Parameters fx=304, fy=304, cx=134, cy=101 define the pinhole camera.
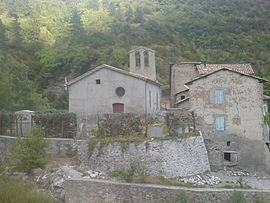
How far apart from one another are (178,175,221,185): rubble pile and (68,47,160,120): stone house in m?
7.60

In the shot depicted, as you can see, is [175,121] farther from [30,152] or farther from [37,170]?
[30,152]

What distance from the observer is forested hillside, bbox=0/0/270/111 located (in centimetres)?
5000

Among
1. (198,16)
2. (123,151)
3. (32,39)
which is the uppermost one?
(198,16)

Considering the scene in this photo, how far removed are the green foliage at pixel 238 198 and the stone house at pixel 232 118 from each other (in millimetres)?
7063

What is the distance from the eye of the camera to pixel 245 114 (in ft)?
72.5

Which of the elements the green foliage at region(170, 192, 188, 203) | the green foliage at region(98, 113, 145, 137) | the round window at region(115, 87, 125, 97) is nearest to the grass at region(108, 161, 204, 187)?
the green foliage at region(170, 192, 188, 203)

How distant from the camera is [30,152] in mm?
16812

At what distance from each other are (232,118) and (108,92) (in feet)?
32.4

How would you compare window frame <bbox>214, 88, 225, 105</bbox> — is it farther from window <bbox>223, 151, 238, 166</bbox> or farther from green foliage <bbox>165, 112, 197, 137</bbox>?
window <bbox>223, 151, 238, 166</bbox>

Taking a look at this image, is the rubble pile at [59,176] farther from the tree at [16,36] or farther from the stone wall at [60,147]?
the tree at [16,36]

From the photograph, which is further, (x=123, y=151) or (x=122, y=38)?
(x=122, y=38)

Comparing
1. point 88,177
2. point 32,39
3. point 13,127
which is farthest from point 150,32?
point 88,177

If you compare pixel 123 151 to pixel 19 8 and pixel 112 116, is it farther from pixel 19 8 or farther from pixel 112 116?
pixel 19 8

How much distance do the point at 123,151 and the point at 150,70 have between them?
49.0 feet
